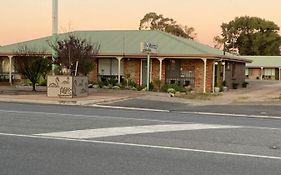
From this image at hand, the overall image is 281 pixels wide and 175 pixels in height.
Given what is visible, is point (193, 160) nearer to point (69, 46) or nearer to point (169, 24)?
point (69, 46)

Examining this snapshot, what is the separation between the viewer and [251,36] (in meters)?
95.9

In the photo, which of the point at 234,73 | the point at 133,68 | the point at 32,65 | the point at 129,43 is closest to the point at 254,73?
the point at 234,73

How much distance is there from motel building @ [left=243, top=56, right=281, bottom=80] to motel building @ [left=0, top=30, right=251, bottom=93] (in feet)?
106

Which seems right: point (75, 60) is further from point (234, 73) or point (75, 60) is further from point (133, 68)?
point (234, 73)

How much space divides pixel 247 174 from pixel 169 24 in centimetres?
6923

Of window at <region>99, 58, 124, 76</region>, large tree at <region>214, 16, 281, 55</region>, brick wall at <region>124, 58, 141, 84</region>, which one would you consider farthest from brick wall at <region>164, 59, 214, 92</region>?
large tree at <region>214, 16, 281, 55</region>

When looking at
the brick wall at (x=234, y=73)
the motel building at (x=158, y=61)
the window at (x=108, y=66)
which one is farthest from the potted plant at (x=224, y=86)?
the window at (x=108, y=66)

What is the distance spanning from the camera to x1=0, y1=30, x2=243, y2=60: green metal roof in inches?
1383

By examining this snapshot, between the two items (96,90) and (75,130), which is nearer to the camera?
(75,130)

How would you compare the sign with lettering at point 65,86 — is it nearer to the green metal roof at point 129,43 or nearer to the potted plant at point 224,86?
the green metal roof at point 129,43

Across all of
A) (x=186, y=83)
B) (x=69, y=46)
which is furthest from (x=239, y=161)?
(x=186, y=83)

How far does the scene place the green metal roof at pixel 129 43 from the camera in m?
35.1

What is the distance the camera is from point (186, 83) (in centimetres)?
3534

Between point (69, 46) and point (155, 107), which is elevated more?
point (69, 46)
